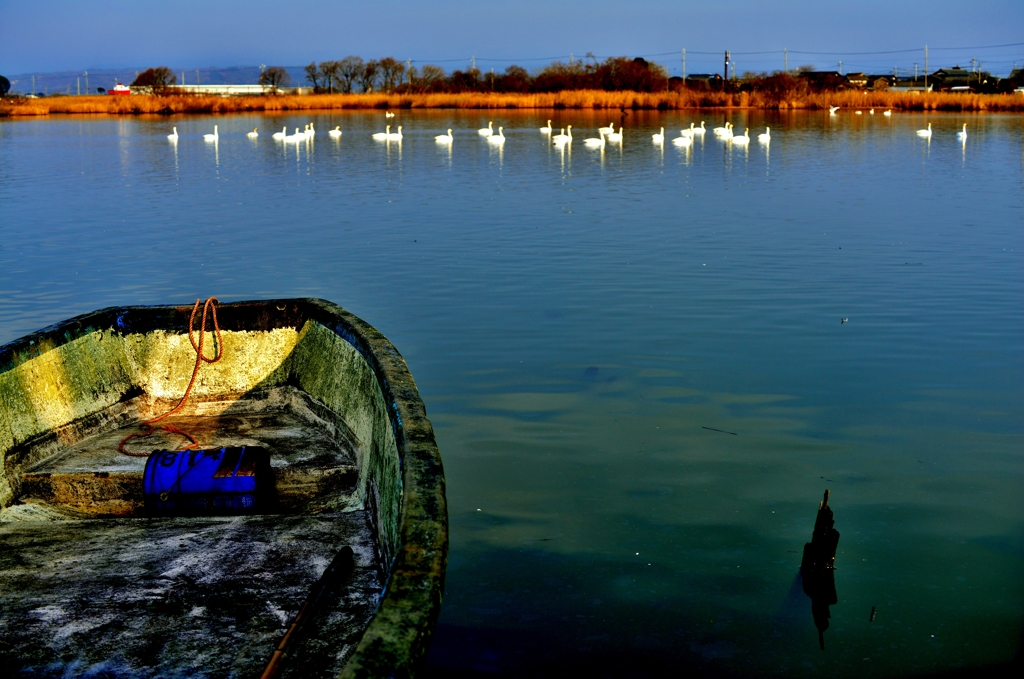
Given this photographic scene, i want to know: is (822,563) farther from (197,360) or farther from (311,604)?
(197,360)

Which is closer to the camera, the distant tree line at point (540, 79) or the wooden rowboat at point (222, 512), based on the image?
the wooden rowboat at point (222, 512)

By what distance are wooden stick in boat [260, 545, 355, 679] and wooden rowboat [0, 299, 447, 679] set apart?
1 centimetres

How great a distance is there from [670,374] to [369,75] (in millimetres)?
86629

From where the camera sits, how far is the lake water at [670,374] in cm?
518

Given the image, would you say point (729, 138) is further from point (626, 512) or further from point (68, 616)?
point (68, 616)

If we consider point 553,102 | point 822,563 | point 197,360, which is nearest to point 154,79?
point 553,102

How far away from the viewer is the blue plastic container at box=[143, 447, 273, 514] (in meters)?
5.53

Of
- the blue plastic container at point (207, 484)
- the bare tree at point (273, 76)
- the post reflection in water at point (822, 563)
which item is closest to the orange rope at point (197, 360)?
the blue plastic container at point (207, 484)

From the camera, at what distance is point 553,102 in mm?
65750

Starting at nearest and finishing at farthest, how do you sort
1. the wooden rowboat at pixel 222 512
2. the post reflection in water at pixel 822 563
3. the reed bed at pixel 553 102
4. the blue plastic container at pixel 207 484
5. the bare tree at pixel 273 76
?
the wooden rowboat at pixel 222 512 → the post reflection in water at pixel 822 563 → the blue plastic container at pixel 207 484 → the reed bed at pixel 553 102 → the bare tree at pixel 273 76

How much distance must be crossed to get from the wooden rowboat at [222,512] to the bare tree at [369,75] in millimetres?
85786

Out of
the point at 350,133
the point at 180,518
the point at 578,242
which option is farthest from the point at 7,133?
the point at 180,518

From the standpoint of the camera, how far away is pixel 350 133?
45688mm

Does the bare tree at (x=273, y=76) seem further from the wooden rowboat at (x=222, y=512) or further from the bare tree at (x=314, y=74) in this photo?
the wooden rowboat at (x=222, y=512)
